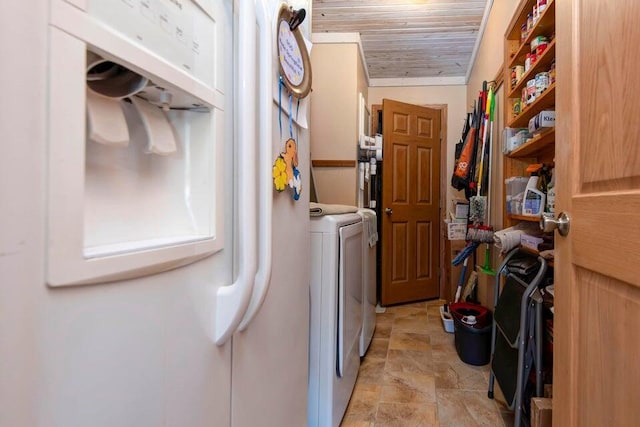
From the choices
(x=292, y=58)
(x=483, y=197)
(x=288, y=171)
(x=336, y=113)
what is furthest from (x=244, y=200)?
(x=336, y=113)

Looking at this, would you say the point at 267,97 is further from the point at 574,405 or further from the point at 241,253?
the point at 574,405

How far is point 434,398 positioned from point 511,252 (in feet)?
2.86

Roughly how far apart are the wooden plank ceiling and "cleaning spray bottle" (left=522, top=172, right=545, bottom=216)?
70.9 inches

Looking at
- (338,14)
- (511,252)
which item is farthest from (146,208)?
(338,14)

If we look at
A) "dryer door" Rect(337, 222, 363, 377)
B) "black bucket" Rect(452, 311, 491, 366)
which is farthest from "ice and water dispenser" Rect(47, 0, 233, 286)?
"black bucket" Rect(452, 311, 491, 366)

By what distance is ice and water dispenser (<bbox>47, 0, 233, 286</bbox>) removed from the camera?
347 mm

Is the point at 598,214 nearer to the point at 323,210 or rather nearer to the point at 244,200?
the point at 244,200

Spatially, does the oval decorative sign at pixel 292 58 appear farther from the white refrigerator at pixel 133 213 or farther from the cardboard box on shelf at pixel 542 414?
the cardboard box on shelf at pixel 542 414

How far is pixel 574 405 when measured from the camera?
2.84 ft

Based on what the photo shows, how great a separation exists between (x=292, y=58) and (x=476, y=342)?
80.7 inches

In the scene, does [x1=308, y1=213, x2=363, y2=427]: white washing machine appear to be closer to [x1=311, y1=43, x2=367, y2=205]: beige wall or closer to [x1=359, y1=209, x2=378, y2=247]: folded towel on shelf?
[x1=359, y1=209, x2=378, y2=247]: folded towel on shelf

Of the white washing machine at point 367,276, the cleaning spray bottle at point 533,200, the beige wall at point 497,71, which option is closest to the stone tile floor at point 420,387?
the white washing machine at point 367,276

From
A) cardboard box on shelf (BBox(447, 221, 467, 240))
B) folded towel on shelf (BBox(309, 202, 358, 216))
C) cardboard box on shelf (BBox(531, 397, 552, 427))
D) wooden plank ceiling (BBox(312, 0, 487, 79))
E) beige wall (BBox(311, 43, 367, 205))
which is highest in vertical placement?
wooden plank ceiling (BBox(312, 0, 487, 79))

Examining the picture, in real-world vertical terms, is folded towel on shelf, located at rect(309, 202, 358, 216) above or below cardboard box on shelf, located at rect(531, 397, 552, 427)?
above
